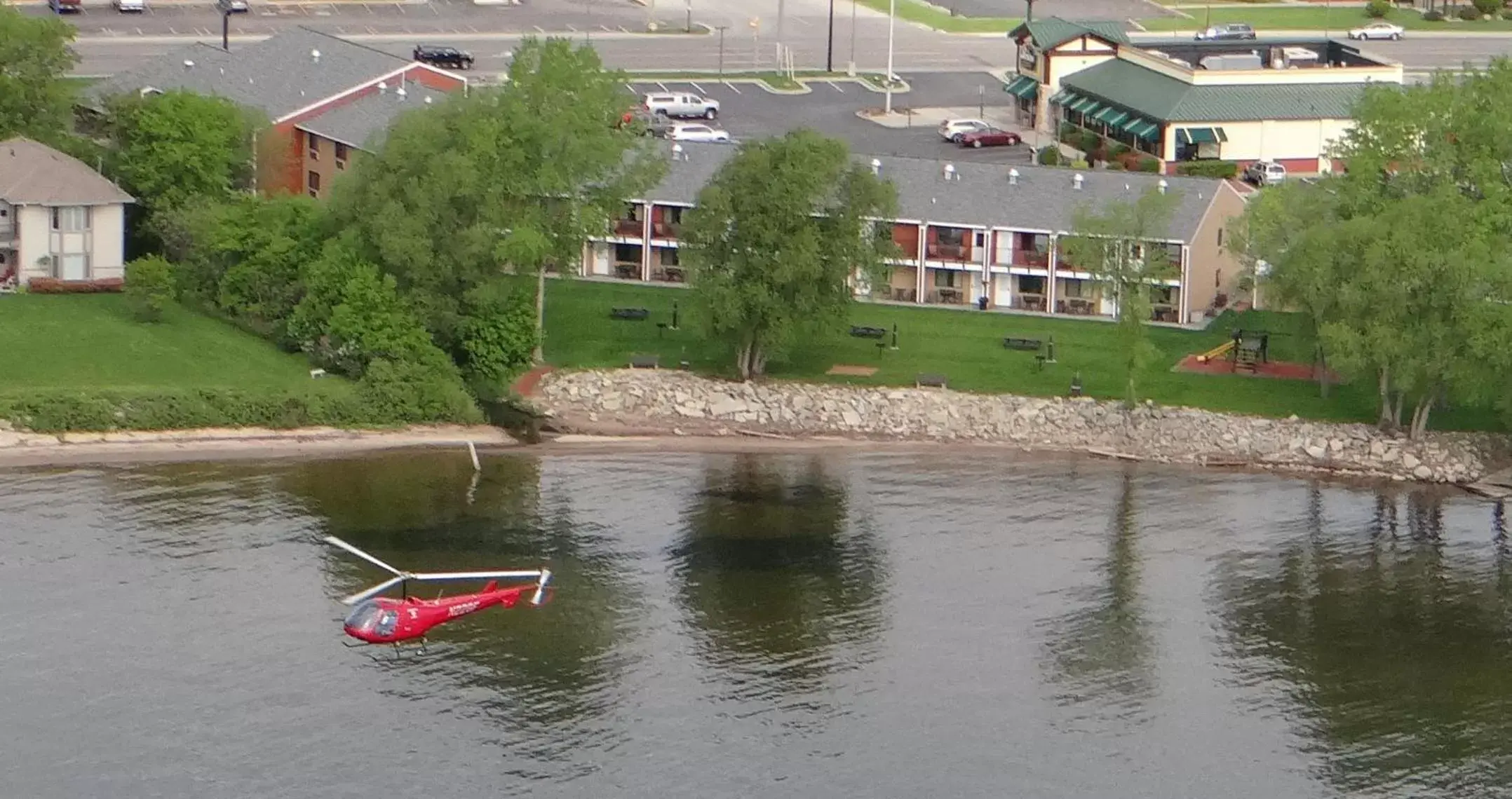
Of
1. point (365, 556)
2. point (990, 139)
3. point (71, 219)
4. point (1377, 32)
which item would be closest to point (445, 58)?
point (990, 139)

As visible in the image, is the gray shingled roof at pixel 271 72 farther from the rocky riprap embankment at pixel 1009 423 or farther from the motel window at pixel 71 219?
the rocky riprap embankment at pixel 1009 423

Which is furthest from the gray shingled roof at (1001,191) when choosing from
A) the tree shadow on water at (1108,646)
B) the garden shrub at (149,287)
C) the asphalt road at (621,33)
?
the asphalt road at (621,33)

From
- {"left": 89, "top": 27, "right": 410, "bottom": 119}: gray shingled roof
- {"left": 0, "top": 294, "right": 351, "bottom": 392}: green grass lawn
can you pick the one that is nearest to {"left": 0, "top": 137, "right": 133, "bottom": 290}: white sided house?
{"left": 0, "top": 294, "right": 351, "bottom": 392}: green grass lawn

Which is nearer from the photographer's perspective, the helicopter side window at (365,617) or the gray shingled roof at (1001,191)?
the helicopter side window at (365,617)

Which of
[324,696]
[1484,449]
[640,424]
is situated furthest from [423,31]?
[324,696]

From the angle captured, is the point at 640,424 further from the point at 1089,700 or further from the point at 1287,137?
the point at 1287,137
